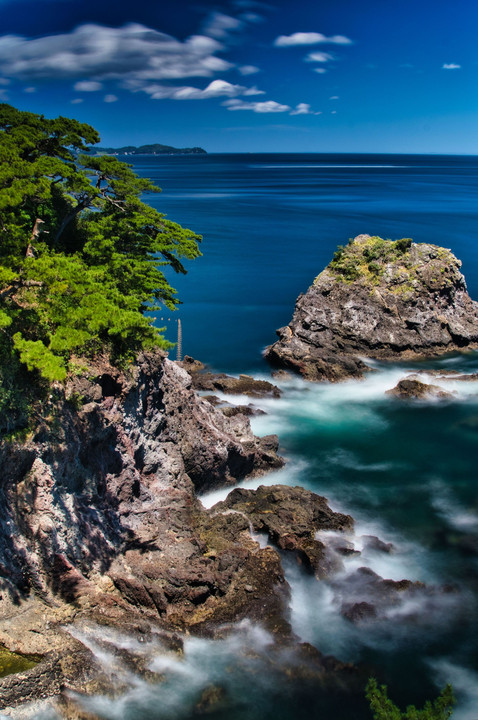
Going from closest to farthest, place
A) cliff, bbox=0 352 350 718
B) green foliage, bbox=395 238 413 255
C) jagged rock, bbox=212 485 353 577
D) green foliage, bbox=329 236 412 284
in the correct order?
cliff, bbox=0 352 350 718 < jagged rock, bbox=212 485 353 577 < green foliage, bbox=329 236 412 284 < green foliage, bbox=395 238 413 255

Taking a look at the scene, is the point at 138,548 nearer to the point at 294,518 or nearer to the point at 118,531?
Answer: the point at 118,531

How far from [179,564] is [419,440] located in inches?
734

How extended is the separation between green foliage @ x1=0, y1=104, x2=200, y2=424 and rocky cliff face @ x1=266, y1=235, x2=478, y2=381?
1871 centimetres

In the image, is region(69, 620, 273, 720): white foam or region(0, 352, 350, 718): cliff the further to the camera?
region(0, 352, 350, 718): cliff

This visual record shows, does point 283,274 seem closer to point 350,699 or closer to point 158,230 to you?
point 158,230

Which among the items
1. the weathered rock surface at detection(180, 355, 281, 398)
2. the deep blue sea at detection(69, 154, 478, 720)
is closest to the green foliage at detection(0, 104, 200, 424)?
the deep blue sea at detection(69, 154, 478, 720)

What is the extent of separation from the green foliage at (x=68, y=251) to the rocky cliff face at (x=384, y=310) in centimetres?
1871

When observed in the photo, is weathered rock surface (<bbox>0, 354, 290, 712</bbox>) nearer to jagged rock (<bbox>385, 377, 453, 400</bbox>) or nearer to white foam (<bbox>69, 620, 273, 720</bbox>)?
white foam (<bbox>69, 620, 273, 720</bbox>)

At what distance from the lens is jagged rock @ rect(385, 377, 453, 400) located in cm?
3569

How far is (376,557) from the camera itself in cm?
2084

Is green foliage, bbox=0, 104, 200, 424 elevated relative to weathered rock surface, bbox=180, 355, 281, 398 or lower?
elevated

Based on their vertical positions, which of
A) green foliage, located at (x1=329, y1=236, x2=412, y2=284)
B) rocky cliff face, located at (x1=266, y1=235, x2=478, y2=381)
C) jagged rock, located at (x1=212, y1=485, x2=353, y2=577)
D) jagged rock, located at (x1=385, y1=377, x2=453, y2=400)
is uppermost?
green foliage, located at (x1=329, y1=236, x2=412, y2=284)


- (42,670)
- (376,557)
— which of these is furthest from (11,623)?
(376,557)

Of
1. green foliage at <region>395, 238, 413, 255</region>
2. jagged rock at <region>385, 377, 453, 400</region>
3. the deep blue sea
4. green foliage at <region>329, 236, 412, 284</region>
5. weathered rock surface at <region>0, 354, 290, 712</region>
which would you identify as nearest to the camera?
weathered rock surface at <region>0, 354, 290, 712</region>
